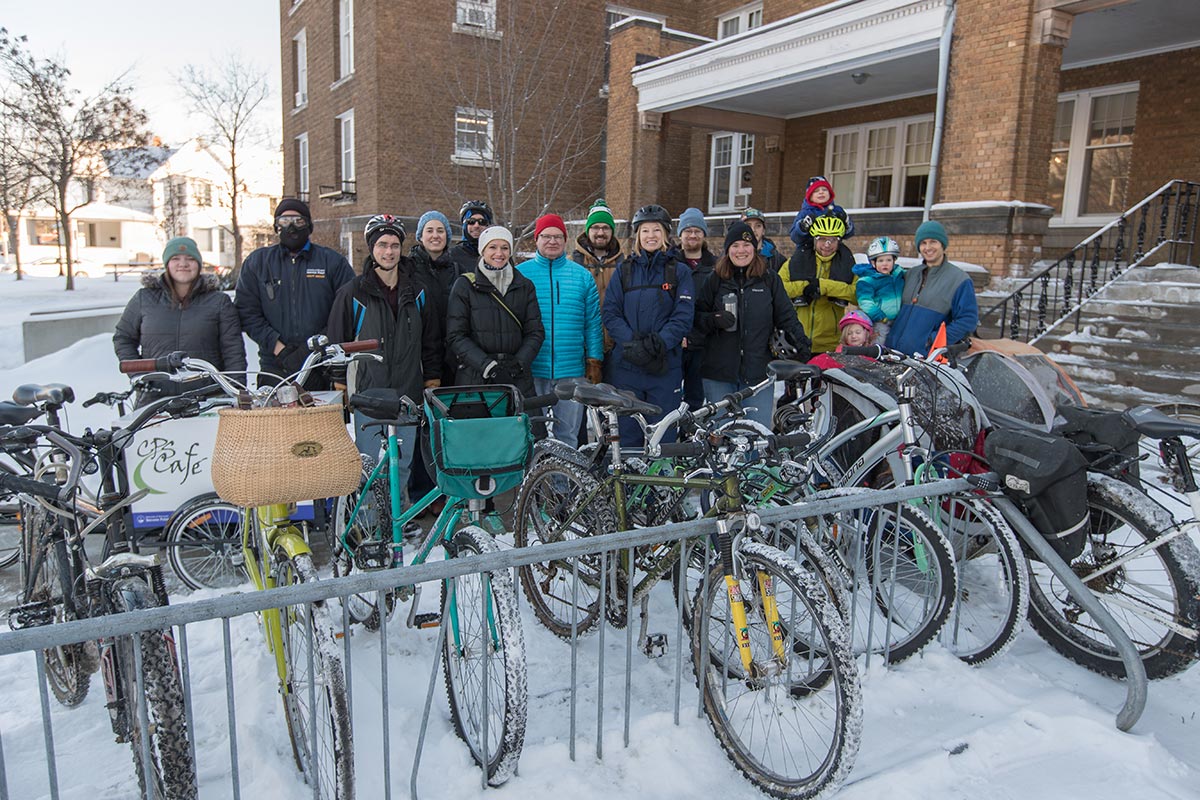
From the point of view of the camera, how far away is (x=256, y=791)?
2.63 meters

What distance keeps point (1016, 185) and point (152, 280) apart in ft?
32.0

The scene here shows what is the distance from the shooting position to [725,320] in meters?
5.11

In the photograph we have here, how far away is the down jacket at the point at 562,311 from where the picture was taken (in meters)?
5.11

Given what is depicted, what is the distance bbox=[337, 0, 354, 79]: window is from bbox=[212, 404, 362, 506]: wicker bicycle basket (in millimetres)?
18689

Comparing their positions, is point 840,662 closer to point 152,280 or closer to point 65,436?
point 65,436

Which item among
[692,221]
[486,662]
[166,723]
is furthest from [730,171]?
[166,723]

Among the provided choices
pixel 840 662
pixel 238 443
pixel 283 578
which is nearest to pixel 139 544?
pixel 283 578

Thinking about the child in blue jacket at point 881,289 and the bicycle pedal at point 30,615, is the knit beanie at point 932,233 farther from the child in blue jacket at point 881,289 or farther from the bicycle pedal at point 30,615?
the bicycle pedal at point 30,615

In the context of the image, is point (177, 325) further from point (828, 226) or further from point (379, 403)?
point (828, 226)

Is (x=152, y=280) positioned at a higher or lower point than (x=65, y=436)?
higher

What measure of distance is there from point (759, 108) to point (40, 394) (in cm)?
1551

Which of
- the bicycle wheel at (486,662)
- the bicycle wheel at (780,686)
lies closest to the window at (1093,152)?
the bicycle wheel at (780,686)

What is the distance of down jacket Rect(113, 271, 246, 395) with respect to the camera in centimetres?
456

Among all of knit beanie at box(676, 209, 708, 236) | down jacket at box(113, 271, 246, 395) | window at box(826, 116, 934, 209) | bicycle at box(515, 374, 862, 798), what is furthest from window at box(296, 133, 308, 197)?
bicycle at box(515, 374, 862, 798)
